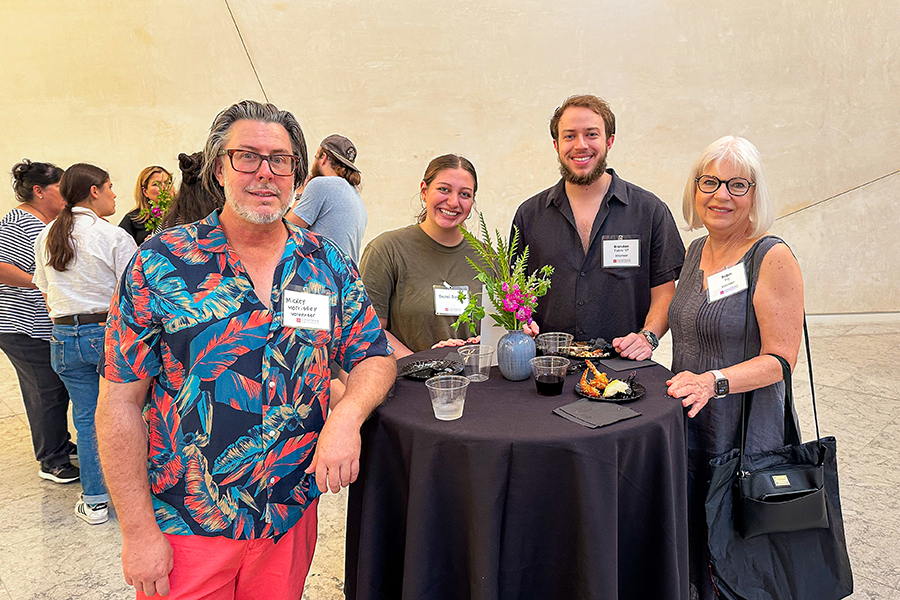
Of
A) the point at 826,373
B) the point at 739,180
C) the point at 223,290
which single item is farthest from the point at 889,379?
the point at 223,290

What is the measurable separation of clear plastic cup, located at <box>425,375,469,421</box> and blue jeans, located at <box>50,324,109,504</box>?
2.07 metres

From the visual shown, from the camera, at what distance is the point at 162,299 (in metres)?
1.19

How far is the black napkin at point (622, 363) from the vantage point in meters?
1.88

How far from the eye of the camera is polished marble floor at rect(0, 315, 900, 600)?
2.28m

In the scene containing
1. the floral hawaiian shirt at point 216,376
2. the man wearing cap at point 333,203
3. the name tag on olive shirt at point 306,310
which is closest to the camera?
the floral hawaiian shirt at point 216,376

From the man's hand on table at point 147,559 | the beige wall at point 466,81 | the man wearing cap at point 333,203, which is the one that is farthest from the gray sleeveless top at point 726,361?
the beige wall at point 466,81

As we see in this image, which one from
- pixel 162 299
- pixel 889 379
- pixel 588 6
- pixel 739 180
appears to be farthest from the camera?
pixel 588 6

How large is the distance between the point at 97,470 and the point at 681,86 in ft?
20.1

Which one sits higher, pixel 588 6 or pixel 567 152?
pixel 588 6

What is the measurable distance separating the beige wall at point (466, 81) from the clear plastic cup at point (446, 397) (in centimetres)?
484

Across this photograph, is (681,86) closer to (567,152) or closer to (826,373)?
(826,373)

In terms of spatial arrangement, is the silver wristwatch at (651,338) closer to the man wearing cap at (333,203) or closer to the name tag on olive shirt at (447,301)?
the name tag on olive shirt at (447,301)

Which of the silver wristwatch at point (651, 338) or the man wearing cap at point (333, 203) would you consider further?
the man wearing cap at point (333, 203)

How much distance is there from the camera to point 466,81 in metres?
5.98
